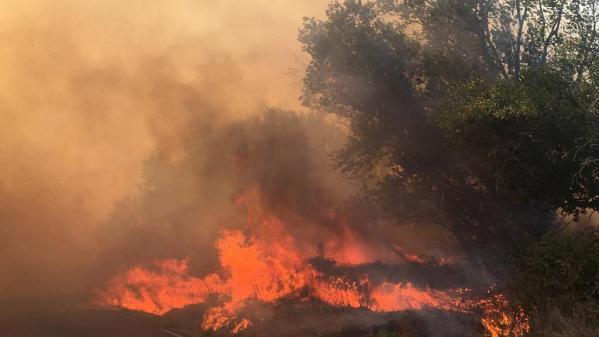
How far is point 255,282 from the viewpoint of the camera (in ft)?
66.7

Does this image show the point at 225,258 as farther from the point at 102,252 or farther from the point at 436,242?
the point at 436,242

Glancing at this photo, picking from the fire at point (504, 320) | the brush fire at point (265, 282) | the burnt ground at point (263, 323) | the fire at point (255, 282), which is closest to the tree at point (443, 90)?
the brush fire at point (265, 282)

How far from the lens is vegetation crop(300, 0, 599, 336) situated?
16.9 m

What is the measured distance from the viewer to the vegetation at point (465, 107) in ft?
55.3

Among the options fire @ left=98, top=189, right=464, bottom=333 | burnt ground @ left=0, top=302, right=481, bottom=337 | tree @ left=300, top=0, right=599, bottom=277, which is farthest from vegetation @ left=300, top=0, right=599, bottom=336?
burnt ground @ left=0, top=302, right=481, bottom=337

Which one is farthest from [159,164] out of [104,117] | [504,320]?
[504,320]

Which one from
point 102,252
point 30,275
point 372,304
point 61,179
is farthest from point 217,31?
point 372,304

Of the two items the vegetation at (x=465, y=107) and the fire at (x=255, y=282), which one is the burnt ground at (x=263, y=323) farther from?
the vegetation at (x=465, y=107)

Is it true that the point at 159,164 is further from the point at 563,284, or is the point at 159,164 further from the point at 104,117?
the point at 563,284

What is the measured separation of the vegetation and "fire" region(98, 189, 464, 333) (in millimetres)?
3538

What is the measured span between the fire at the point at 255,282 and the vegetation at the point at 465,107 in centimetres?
354

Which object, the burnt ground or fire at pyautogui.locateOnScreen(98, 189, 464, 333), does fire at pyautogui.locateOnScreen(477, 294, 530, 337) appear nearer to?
the burnt ground

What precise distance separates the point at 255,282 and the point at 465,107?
34.3 feet

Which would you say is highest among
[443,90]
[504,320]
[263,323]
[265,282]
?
[443,90]
